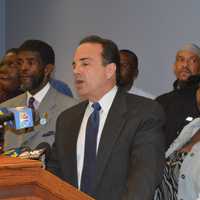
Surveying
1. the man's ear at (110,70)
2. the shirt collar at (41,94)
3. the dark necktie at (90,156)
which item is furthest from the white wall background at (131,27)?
the dark necktie at (90,156)

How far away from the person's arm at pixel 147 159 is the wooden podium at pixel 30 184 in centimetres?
46

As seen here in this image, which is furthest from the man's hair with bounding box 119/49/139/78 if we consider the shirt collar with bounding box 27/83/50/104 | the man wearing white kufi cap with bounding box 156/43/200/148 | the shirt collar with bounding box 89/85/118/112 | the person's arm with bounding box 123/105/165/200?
the person's arm with bounding box 123/105/165/200

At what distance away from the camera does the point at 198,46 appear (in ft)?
12.8

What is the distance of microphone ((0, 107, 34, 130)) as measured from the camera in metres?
1.50

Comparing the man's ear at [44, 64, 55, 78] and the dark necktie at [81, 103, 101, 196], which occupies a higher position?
the man's ear at [44, 64, 55, 78]

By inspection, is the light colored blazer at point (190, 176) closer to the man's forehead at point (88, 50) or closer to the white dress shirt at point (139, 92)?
the man's forehead at point (88, 50)

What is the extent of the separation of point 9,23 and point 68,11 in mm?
1805

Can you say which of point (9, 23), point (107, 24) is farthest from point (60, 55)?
point (9, 23)

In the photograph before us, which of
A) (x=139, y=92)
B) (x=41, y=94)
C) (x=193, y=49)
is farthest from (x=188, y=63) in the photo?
(x=41, y=94)

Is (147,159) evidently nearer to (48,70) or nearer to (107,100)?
(107,100)

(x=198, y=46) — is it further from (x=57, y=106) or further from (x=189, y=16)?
(x=57, y=106)

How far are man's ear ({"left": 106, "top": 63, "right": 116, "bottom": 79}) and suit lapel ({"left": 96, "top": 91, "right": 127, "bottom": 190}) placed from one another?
0.49ft

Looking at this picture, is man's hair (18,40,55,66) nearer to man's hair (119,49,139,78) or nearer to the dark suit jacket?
the dark suit jacket

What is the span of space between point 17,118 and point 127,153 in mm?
595
